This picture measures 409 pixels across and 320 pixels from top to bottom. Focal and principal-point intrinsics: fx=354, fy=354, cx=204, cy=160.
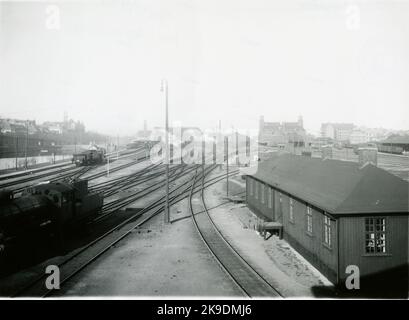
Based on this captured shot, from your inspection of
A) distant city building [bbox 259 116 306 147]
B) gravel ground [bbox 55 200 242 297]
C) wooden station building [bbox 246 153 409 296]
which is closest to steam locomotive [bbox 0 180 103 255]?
gravel ground [bbox 55 200 242 297]

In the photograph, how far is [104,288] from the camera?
1425cm

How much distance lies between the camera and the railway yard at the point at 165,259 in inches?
560

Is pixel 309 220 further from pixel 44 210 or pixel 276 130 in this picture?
pixel 276 130

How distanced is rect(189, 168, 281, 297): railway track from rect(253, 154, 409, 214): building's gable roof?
4103 millimetres

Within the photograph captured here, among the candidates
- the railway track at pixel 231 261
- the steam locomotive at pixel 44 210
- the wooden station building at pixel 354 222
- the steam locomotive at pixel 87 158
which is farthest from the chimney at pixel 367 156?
the steam locomotive at pixel 87 158

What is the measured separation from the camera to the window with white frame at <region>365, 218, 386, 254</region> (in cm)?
1423

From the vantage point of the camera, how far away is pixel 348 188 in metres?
15.4

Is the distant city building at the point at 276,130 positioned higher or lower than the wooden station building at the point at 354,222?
higher

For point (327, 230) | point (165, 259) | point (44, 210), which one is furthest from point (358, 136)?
point (44, 210)

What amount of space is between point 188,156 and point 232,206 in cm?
4467

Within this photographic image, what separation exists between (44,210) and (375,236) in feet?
49.3

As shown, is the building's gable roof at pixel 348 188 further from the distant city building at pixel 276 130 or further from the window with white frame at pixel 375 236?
the distant city building at pixel 276 130

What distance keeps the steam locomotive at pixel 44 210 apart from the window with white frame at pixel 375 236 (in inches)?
570
